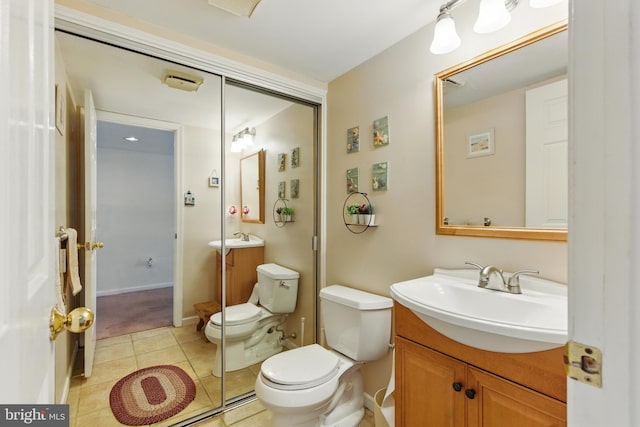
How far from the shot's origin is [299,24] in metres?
1.56

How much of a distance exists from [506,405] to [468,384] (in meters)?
0.12

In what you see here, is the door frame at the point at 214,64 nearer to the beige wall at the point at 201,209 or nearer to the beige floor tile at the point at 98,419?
the beige wall at the point at 201,209

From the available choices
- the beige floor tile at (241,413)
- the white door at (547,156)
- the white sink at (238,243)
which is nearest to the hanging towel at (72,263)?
the white sink at (238,243)

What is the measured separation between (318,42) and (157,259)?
215cm

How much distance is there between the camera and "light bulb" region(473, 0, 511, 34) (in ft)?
3.67

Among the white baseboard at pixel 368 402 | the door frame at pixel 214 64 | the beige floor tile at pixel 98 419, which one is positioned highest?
the door frame at pixel 214 64

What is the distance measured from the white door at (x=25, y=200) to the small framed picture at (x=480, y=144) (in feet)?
4.92

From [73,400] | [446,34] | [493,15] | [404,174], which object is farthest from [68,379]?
[493,15]

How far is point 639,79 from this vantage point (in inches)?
13.8

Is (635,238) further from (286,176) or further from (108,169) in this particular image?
(108,169)

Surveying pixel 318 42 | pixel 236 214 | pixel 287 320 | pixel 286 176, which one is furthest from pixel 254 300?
pixel 318 42

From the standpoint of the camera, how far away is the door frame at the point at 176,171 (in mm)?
1849

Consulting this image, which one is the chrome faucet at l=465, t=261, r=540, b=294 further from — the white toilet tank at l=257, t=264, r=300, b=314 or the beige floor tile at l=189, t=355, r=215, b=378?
the beige floor tile at l=189, t=355, r=215, b=378

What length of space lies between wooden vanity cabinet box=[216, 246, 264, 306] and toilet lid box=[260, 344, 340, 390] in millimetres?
562
